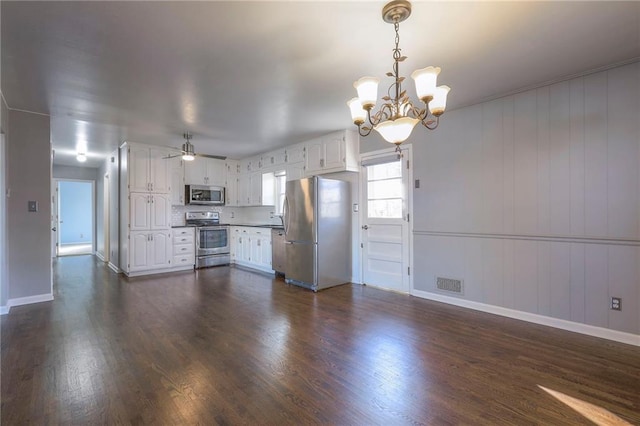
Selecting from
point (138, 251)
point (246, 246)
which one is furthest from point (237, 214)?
point (138, 251)

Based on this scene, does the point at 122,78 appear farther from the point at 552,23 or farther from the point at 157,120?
the point at 552,23

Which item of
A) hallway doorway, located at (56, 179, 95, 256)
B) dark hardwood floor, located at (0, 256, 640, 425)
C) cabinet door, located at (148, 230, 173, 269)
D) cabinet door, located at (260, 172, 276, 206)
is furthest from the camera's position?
hallway doorway, located at (56, 179, 95, 256)

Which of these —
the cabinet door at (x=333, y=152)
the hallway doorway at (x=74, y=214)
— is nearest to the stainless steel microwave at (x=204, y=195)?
the cabinet door at (x=333, y=152)

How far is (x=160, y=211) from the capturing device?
580 centimetres

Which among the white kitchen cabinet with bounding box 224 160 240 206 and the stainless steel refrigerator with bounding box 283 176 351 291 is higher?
the white kitchen cabinet with bounding box 224 160 240 206

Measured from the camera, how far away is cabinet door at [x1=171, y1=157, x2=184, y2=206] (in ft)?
20.0

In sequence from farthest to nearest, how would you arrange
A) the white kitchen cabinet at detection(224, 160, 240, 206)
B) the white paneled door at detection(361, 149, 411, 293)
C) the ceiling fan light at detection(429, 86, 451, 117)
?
the white kitchen cabinet at detection(224, 160, 240, 206) < the white paneled door at detection(361, 149, 411, 293) < the ceiling fan light at detection(429, 86, 451, 117)

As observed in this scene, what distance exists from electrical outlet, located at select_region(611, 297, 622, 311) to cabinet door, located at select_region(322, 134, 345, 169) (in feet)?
11.2

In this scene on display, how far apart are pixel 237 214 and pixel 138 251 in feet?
8.19

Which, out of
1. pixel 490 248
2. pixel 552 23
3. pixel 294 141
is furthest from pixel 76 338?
pixel 552 23

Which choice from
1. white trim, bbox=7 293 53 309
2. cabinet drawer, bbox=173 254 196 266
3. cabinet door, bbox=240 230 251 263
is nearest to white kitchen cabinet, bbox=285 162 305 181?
cabinet door, bbox=240 230 251 263

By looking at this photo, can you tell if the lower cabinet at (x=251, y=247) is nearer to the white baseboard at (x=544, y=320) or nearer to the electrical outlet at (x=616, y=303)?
the white baseboard at (x=544, y=320)

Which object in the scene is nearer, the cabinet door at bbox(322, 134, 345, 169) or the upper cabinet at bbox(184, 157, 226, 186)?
the cabinet door at bbox(322, 134, 345, 169)

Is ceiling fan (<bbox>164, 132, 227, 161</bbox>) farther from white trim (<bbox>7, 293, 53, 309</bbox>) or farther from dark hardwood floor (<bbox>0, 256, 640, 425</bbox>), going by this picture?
white trim (<bbox>7, 293, 53, 309</bbox>)
